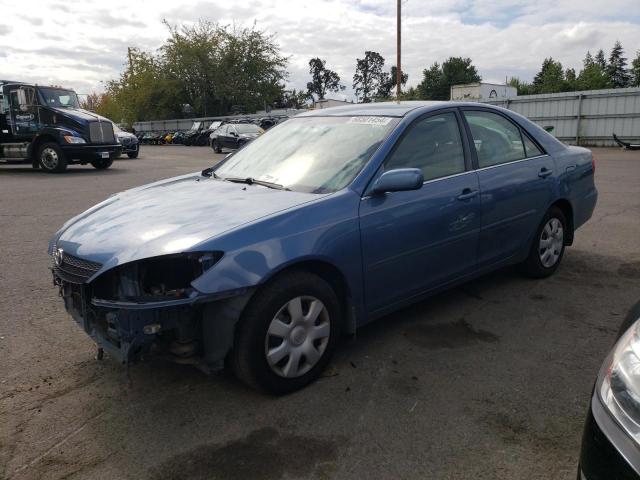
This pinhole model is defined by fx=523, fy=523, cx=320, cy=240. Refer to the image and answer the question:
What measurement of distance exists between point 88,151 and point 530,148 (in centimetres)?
1382

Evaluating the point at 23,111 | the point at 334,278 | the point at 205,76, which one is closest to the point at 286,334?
the point at 334,278

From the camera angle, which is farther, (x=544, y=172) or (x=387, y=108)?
(x=544, y=172)

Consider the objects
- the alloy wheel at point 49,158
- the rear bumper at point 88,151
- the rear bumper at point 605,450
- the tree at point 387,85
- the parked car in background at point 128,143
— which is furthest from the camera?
the tree at point 387,85

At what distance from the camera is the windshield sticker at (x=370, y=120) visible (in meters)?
3.56

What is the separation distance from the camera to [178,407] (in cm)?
279

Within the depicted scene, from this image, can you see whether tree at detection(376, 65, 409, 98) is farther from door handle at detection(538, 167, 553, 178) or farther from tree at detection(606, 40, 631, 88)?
door handle at detection(538, 167, 553, 178)

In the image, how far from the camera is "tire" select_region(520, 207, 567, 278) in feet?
14.9

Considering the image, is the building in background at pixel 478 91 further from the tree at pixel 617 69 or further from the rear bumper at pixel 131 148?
the tree at pixel 617 69

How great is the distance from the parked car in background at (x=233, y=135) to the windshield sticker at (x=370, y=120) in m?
21.7

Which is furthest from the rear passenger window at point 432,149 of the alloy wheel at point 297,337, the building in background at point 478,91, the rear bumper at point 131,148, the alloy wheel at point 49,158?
the building in background at point 478,91

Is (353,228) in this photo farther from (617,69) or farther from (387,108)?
(617,69)

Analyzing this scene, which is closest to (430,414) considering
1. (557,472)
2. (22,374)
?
(557,472)

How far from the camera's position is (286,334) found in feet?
9.11

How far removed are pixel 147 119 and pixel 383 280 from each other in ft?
177
